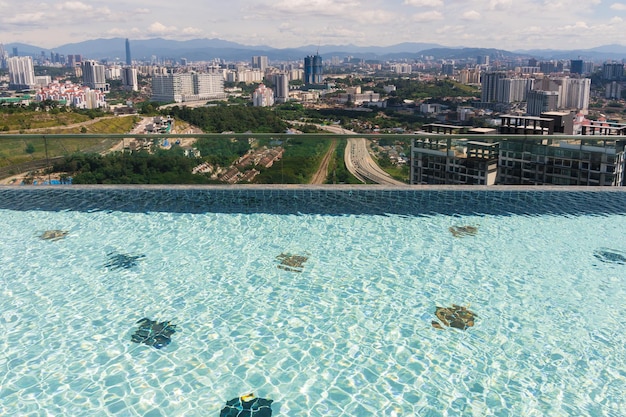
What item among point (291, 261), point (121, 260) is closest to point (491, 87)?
point (291, 261)

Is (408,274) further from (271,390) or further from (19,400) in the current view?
(19,400)

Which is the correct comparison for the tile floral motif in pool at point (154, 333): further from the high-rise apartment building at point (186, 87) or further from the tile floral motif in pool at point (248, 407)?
the high-rise apartment building at point (186, 87)

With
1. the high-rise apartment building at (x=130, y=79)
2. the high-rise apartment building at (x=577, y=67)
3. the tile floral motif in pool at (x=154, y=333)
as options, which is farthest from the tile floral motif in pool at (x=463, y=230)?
the high-rise apartment building at (x=577, y=67)

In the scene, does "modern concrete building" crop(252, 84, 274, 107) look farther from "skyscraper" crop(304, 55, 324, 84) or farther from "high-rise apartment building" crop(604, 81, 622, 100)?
"skyscraper" crop(304, 55, 324, 84)

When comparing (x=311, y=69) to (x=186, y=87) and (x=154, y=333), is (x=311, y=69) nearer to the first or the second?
(x=186, y=87)

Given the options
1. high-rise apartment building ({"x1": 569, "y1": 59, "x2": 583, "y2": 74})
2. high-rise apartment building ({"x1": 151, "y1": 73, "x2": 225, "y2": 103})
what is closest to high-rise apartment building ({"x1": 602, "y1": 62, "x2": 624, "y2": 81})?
high-rise apartment building ({"x1": 569, "y1": 59, "x2": 583, "y2": 74})

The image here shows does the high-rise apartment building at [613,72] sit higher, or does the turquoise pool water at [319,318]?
the high-rise apartment building at [613,72]
